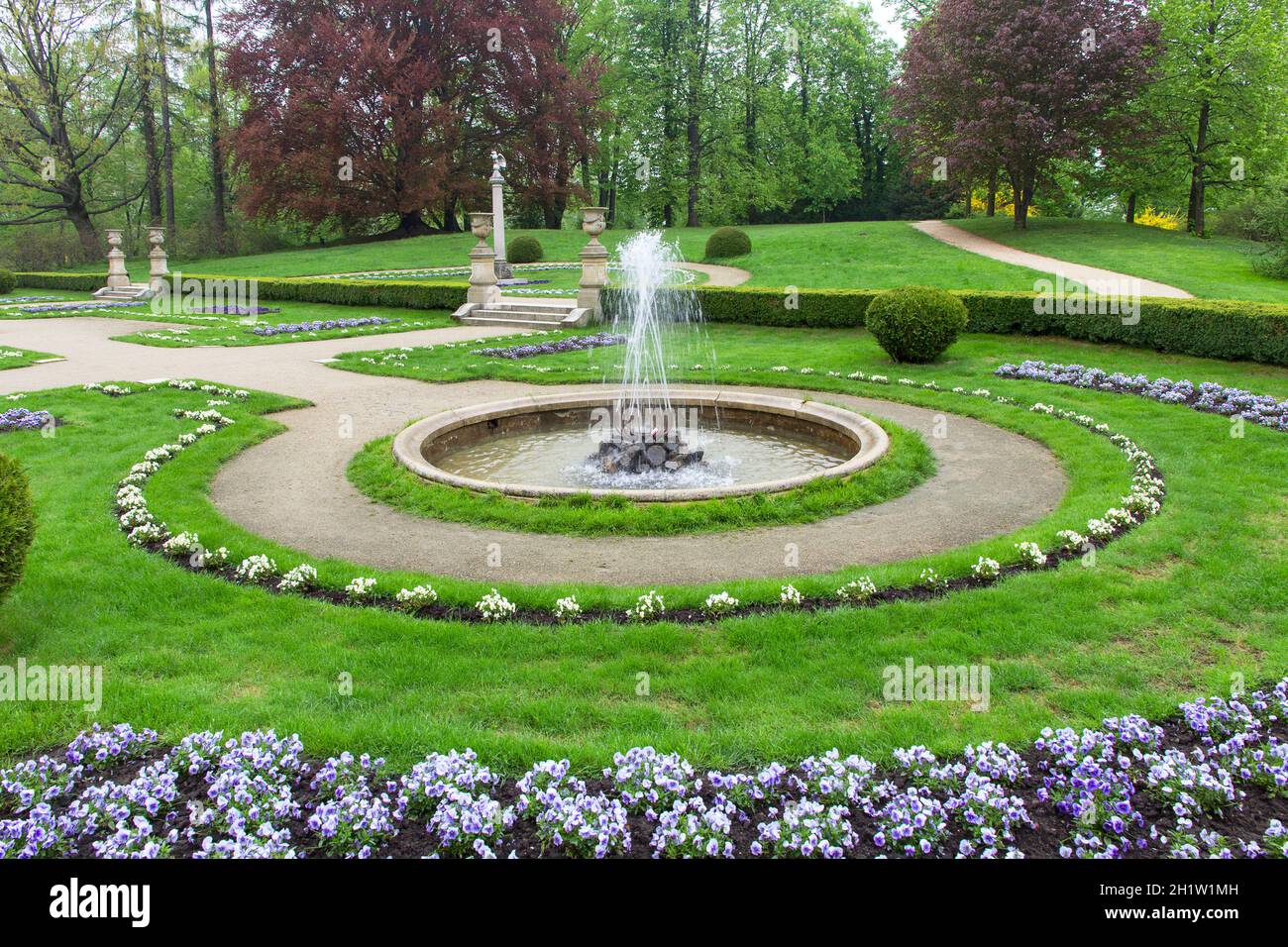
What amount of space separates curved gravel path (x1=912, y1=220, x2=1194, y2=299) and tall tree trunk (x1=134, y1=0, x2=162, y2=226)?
3166cm

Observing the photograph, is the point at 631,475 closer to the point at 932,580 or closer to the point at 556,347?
the point at 932,580

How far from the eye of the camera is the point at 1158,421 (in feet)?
32.6

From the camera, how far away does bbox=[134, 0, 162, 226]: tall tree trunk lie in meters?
37.2

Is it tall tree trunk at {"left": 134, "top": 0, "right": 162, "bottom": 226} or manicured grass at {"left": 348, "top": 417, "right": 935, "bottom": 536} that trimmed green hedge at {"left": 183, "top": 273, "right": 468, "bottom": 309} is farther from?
manicured grass at {"left": 348, "top": 417, "right": 935, "bottom": 536}

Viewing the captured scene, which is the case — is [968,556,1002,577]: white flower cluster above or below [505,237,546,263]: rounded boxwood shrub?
below

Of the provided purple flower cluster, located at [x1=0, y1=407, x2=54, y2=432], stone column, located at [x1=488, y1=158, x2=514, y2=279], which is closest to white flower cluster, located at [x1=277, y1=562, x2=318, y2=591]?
purple flower cluster, located at [x1=0, y1=407, x2=54, y2=432]

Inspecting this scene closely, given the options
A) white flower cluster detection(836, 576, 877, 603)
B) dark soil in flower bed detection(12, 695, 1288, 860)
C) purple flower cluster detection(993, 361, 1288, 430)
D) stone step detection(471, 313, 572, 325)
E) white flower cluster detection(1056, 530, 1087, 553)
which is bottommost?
dark soil in flower bed detection(12, 695, 1288, 860)

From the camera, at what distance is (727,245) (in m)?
28.2

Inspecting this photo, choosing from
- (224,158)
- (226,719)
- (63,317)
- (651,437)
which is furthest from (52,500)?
(224,158)

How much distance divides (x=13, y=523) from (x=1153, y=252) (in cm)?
2718

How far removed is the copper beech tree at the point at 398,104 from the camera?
114 feet

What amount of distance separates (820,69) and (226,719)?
5090 cm

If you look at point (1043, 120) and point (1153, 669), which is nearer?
point (1153, 669)
